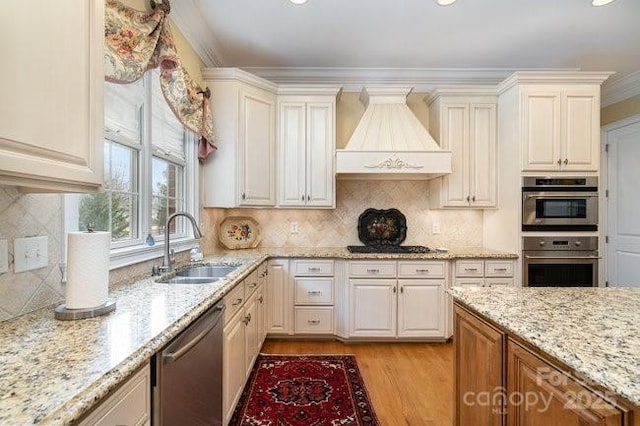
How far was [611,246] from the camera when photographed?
3.96 m

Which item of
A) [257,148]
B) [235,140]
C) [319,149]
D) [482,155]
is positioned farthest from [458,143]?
[235,140]

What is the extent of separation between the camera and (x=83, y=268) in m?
1.15

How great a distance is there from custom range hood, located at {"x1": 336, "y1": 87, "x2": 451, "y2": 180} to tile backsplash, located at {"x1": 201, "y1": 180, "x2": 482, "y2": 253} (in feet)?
0.81

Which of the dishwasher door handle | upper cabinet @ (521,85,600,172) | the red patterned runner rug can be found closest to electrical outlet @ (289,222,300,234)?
the red patterned runner rug

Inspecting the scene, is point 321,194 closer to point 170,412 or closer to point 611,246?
point 170,412

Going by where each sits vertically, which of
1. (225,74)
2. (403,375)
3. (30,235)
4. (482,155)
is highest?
(225,74)

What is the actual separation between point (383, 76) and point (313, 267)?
220 cm

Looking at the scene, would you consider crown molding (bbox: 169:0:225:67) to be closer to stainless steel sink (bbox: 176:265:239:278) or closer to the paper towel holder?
stainless steel sink (bbox: 176:265:239:278)

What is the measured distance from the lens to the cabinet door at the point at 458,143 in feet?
10.8

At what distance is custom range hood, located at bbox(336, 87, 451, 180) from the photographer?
3078 millimetres

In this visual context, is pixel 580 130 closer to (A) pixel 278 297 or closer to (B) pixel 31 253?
(A) pixel 278 297

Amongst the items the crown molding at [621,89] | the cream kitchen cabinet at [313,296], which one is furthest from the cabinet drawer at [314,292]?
the crown molding at [621,89]

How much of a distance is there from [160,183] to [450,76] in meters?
3.11

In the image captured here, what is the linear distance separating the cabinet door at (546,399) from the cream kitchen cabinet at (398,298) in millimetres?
1847
